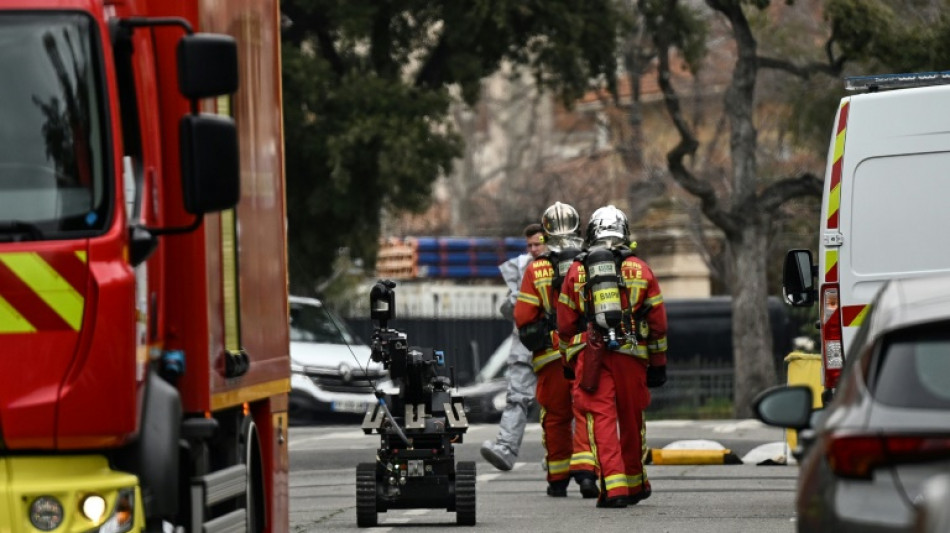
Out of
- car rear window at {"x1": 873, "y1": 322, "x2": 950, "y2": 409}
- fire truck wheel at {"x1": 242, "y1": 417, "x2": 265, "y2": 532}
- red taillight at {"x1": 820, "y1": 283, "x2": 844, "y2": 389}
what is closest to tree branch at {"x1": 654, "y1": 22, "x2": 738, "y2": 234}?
red taillight at {"x1": 820, "y1": 283, "x2": 844, "y2": 389}

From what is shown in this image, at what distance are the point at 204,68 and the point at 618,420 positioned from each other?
6589mm

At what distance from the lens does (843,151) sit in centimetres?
1210

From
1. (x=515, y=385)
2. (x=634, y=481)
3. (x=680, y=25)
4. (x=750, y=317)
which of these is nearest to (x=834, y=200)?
(x=634, y=481)

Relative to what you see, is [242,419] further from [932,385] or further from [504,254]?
[504,254]

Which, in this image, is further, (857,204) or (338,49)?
(338,49)

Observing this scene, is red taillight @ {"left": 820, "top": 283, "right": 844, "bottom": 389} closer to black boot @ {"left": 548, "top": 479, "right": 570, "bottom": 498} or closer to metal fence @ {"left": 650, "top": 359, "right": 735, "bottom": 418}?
black boot @ {"left": 548, "top": 479, "right": 570, "bottom": 498}

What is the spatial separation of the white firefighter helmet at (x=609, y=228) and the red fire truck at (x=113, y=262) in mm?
5337

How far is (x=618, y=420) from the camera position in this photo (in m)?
13.8

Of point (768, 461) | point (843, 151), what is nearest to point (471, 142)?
point (768, 461)

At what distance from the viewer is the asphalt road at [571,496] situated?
1281cm

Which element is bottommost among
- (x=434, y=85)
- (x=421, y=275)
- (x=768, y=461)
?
(x=421, y=275)

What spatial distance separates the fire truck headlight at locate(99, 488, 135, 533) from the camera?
7.37 m

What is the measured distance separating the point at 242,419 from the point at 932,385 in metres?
4.04

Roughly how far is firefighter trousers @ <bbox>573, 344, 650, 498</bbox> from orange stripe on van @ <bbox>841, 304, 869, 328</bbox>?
189cm
